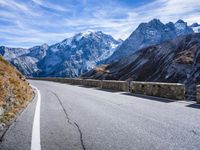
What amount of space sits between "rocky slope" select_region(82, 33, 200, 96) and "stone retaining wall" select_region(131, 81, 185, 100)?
47245 mm

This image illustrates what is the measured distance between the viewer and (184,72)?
Result: 78.1m

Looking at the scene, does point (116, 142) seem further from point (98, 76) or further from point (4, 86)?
point (98, 76)

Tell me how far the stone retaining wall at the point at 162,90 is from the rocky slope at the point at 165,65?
1860 inches

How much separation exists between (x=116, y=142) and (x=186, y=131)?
2.05m

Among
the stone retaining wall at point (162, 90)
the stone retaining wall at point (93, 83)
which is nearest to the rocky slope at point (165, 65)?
the stone retaining wall at point (93, 83)

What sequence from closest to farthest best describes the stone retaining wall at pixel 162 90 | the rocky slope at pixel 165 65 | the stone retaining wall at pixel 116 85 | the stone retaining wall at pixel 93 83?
the stone retaining wall at pixel 162 90
the stone retaining wall at pixel 116 85
the stone retaining wall at pixel 93 83
the rocky slope at pixel 165 65

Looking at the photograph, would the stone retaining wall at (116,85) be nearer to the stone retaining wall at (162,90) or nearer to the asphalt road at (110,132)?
the stone retaining wall at (162,90)

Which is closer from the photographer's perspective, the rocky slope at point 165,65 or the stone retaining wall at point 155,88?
the stone retaining wall at point 155,88

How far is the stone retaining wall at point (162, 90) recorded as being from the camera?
16297 millimetres

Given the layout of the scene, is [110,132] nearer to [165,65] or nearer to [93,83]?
[93,83]

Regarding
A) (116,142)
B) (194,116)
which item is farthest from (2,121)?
(194,116)

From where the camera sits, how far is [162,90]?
17938mm

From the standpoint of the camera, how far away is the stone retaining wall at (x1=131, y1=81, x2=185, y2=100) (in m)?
16.3

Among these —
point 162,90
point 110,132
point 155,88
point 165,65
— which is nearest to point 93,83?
point 155,88
